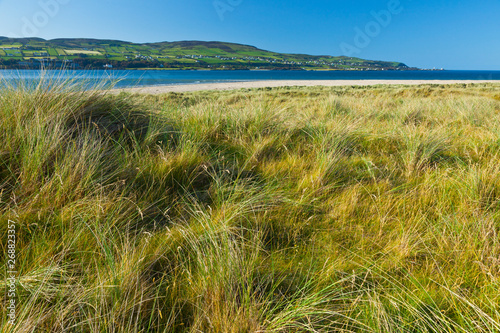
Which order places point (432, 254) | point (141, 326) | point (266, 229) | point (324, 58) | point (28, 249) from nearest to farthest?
point (141, 326)
point (28, 249)
point (432, 254)
point (266, 229)
point (324, 58)

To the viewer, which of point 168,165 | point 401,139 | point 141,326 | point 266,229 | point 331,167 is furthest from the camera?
point 401,139

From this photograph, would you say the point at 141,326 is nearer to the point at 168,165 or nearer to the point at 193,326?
the point at 193,326

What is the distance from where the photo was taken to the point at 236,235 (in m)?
1.36

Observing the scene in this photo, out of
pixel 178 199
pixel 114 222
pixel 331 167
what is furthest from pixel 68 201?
pixel 331 167

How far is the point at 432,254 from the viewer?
1.24 meters

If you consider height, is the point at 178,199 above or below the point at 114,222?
below

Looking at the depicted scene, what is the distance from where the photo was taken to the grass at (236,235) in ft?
2.96

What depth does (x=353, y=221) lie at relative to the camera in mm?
1514

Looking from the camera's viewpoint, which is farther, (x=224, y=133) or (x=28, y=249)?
(x=224, y=133)

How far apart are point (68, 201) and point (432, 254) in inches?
71.7

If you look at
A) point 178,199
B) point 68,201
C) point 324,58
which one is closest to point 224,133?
point 178,199

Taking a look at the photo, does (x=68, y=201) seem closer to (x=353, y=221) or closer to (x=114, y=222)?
(x=114, y=222)

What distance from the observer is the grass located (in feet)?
2.96

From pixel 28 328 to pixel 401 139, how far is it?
124 inches
